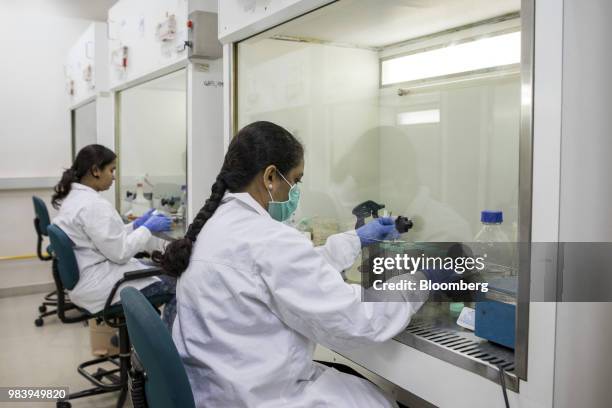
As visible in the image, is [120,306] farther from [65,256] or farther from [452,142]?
[452,142]

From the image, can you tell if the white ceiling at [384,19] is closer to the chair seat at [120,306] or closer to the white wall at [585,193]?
the white wall at [585,193]

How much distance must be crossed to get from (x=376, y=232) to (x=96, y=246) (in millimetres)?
1441

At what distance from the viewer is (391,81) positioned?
1698mm

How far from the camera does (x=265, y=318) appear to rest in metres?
1.08

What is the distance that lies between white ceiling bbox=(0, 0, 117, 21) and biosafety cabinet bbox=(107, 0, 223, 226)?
51.3 inches

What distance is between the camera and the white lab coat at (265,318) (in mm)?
1043

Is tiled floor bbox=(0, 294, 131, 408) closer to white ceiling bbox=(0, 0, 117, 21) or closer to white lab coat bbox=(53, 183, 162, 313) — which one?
white lab coat bbox=(53, 183, 162, 313)

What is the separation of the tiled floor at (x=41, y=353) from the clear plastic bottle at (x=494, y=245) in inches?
76.8

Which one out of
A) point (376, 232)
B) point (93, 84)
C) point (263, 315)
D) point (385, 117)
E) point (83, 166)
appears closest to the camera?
point (263, 315)

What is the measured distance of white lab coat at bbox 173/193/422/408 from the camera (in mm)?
1043

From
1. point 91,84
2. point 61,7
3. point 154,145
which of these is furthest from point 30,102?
point 154,145

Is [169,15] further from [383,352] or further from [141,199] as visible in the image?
[383,352]

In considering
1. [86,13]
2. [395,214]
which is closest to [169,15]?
[395,214]

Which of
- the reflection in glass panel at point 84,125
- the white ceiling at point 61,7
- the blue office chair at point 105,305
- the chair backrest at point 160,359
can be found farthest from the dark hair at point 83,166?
the white ceiling at point 61,7
